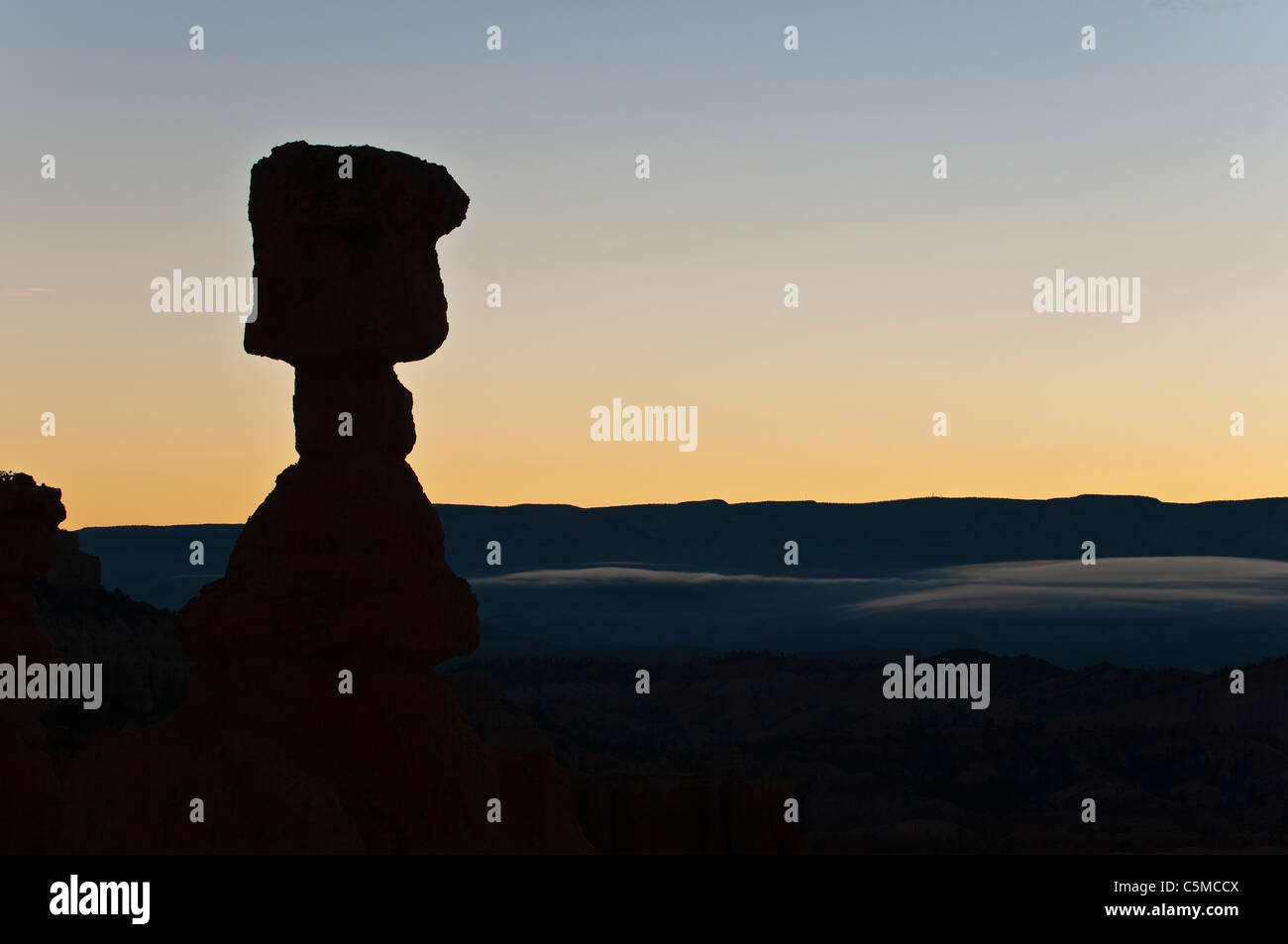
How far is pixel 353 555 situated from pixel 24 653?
346 inches

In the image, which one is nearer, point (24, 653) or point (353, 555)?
point (353, 555)

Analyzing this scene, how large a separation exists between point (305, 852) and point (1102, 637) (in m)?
146

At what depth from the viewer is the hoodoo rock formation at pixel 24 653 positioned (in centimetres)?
2742

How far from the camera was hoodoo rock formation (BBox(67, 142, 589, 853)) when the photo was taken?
22453 millimetres

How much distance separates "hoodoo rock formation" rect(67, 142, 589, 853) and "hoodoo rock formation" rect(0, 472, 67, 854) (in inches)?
231

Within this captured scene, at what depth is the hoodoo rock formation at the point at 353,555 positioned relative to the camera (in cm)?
2245

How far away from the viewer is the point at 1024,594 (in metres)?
188

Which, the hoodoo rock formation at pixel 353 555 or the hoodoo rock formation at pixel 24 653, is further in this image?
the hoodoo rock formation at pixel 24 653

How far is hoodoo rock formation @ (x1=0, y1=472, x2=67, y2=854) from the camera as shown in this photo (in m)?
27.4

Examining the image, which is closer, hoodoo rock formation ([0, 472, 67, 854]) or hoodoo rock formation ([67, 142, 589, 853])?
hoodoo rock formation ([67, 142, 589, 853])

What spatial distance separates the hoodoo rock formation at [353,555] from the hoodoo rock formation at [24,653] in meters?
5.88

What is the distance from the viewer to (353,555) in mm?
22688

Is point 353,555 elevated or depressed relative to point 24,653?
elevated
